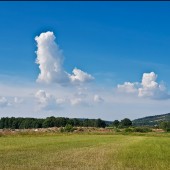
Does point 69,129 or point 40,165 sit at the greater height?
point 69,129

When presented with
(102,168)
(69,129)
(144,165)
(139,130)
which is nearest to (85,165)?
(102,168)

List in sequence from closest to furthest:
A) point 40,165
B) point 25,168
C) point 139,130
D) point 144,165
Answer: point 25,168
point 40,165
point 144,165
point 139,130

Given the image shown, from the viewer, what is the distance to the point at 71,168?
23.2 meters

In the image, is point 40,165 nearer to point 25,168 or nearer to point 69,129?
point 25,168

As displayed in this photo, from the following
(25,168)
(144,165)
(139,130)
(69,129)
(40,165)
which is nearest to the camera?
(25,168)

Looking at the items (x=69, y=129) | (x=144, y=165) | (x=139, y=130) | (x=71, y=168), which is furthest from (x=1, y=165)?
(x=139, y=130)

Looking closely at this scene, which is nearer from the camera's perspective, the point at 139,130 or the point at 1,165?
the point at 1,165

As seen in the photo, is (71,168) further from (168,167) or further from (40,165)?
(168,167)

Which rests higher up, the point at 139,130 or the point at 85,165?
the point at 139,130

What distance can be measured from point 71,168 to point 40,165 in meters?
2.26

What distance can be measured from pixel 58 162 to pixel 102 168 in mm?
4287

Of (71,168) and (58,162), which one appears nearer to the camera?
(71,168)

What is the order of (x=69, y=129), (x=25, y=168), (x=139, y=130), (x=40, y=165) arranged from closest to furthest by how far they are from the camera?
(x=25, y=168) < (x=40, y=165) < (x=69, y=129) < (x=139, y=130)

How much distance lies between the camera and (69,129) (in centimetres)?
12375
